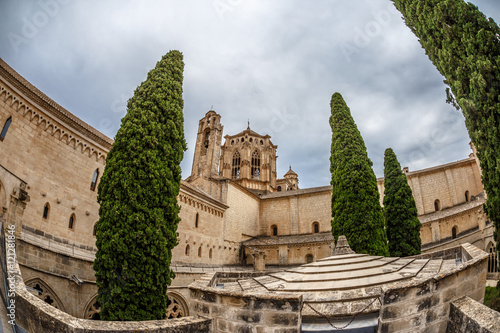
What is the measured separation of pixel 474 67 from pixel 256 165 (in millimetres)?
42338

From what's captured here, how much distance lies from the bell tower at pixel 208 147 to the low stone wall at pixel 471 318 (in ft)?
100

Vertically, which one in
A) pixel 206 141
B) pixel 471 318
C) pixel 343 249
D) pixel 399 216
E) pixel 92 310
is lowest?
pixel 92 310

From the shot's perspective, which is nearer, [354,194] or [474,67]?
[474,67]

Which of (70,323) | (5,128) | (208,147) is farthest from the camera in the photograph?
(208,147)

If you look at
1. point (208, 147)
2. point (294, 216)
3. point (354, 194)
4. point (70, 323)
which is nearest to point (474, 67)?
point (354, 194)

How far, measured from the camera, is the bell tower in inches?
1363

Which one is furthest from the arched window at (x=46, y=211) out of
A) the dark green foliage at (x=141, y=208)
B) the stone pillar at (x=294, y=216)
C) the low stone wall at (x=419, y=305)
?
the stone pillar at (x=294, y=216)

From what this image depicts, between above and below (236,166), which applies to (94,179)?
below

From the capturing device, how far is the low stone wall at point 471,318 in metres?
3.18

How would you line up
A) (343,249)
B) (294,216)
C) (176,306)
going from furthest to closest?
(294,216) < (176,306) < (343,249)

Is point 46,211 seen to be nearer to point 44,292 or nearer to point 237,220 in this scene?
point 44,292

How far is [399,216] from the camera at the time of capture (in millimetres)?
17938

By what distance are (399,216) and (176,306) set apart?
1453 cm

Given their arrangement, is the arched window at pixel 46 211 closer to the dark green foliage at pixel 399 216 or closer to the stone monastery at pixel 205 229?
the stone monastery at pixel 205 229
